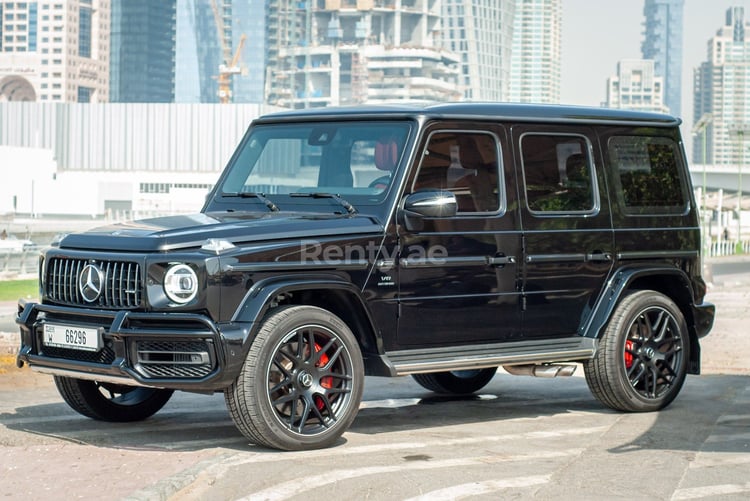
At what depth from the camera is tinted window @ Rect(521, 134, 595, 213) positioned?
8.49m

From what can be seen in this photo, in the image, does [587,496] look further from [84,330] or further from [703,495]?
[84,330]

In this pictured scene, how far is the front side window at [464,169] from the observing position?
7895 millimetres

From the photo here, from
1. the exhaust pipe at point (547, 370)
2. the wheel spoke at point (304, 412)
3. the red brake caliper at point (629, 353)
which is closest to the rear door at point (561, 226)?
the exhaust pipe at point (547, 370)

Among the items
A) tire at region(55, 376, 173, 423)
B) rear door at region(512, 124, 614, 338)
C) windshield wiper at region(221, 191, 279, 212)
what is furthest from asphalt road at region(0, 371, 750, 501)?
windshield wiper at region(221, 191, 279, 212)

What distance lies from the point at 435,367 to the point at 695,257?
2876 millimetres

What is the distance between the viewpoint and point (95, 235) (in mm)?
7320

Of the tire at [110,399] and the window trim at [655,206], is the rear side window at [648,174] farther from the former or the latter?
the tire at [110,399]

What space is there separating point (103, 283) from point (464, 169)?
7.94ft

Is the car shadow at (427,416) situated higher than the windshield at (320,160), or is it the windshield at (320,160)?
the windshield at (320,160)

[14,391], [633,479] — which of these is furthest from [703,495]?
[14,391]

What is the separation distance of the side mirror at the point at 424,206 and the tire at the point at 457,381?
268 cm

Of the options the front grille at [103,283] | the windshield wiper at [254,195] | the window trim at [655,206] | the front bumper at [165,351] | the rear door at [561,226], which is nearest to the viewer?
the front bumper at [165,351]

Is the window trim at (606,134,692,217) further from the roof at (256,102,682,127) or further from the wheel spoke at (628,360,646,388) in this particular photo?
the wheel spoke at (628,360,646,388)

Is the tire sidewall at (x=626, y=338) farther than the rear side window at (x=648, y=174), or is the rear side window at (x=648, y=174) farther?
the rear side window at (x=648, y=174)
